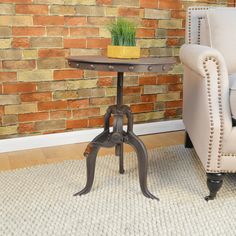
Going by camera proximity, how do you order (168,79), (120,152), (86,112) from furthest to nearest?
(168,79) < (86,112) < (120,152)

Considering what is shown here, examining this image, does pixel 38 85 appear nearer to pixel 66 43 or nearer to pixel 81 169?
pixel 66 43

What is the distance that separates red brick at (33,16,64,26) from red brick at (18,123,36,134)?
62 cm

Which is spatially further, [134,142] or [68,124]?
[68,124]

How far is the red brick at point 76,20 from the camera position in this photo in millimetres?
2025

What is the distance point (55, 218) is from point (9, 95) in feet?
3.17

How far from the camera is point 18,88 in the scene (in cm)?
199

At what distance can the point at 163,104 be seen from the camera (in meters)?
2.46

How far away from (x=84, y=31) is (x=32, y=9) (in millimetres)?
337

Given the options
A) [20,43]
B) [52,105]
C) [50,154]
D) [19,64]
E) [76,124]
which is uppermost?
[20,43]

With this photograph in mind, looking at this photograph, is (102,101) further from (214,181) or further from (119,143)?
(214,181)

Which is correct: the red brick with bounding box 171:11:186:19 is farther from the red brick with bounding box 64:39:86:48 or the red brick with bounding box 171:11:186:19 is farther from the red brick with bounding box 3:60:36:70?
the red brick with bounding box 3:60:36:70

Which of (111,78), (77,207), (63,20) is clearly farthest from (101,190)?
(63,20)

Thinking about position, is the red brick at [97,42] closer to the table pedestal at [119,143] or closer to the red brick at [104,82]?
the red brick at [104,82]

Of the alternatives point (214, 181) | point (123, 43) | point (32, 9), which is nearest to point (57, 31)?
point (32, 9)
